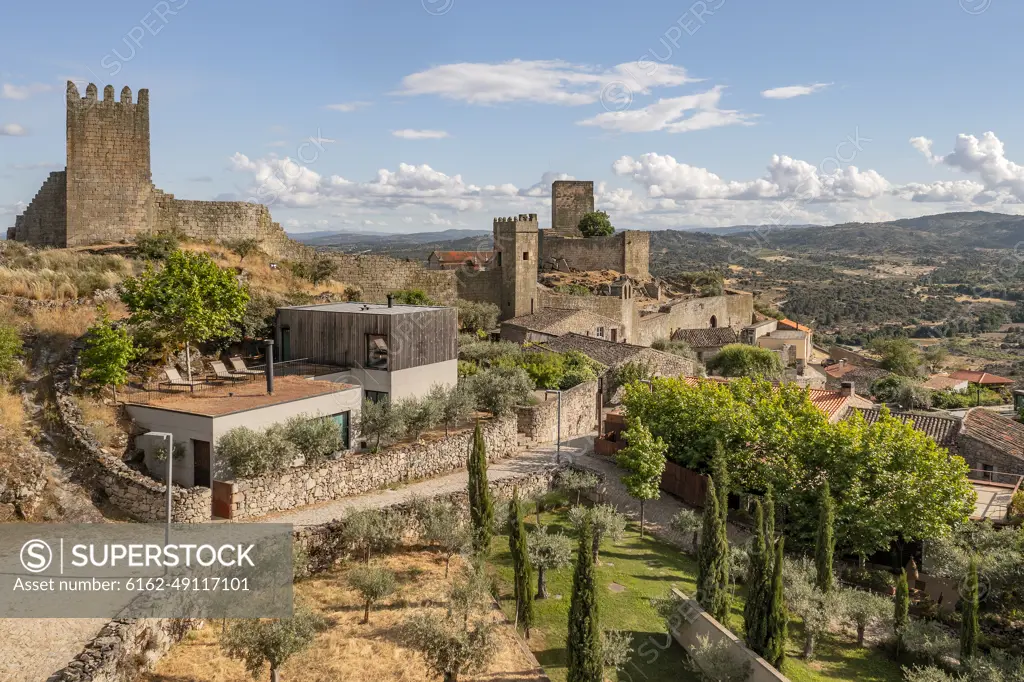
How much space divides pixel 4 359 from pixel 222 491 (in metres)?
6.21

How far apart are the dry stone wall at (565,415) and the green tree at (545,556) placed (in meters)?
8.77

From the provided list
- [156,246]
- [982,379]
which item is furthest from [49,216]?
[982,379]

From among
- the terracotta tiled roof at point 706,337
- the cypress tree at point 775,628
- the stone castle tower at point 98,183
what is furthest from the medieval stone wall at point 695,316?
the cypress tree at point 775,628

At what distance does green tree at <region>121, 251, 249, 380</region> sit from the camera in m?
19.6

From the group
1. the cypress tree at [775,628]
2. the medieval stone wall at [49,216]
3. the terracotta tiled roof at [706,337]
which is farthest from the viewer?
the terracotta tiled roof at [706,337]

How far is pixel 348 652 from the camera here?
12.6 metres

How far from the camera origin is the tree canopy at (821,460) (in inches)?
727

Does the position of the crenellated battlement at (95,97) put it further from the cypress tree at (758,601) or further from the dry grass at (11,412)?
the cypress tree at (758,601)

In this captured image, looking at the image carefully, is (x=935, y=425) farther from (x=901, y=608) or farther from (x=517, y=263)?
(x=517, y=263)

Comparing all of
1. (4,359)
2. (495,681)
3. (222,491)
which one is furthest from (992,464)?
(4,359)

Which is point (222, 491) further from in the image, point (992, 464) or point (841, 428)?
point (992, 464)

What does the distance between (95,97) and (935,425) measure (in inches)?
1160

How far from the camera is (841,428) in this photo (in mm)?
19688

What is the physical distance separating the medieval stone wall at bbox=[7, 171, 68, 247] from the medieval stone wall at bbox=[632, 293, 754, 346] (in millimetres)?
29532
